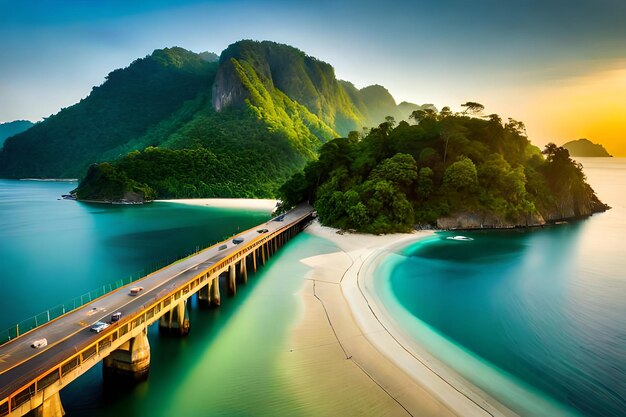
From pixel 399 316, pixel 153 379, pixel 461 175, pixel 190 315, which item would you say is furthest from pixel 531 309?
pixel 461 175

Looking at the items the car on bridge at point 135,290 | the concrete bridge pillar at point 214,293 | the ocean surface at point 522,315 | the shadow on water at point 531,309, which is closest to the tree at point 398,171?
the ocean surface at point 522,315

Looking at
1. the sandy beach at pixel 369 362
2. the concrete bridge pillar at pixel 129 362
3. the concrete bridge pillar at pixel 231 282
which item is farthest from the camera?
the concrete bridge pillar at pixel 231 282

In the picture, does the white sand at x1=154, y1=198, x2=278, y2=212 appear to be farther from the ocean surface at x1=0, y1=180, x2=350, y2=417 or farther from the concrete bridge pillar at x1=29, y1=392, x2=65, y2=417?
the concrete bridge pillar at x1=29, y1=392, x2=65, y2=417

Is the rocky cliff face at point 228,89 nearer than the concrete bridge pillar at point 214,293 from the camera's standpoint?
No

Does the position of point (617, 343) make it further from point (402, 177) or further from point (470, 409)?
point (402, 177)

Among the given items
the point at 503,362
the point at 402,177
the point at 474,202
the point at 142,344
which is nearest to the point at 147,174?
the point at 402,177

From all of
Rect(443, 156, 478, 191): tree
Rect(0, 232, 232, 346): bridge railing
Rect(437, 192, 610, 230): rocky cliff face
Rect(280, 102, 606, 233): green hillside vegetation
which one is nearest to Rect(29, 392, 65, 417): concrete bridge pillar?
Rect(0, 232, 232, 346): bridge railing

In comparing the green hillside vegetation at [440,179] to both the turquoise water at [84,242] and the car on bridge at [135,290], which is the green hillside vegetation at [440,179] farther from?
the car on bridge at [135,290]
